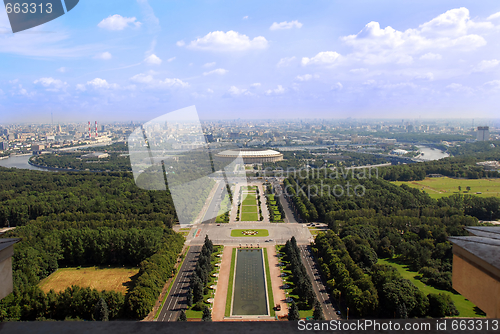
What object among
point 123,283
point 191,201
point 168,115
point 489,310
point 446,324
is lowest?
point 123,283

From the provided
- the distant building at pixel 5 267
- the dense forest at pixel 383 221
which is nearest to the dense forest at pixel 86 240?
the dense forest at pixel 383 221

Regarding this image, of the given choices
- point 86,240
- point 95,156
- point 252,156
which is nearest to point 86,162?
point 95,156

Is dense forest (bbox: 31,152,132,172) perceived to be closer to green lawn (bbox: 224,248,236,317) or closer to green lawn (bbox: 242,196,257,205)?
green lawn (bbox: 242,196,257,205)

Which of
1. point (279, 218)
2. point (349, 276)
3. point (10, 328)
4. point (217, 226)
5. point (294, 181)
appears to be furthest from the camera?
point (294, 181)

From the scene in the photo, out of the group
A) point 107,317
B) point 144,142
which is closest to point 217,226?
point 144,142

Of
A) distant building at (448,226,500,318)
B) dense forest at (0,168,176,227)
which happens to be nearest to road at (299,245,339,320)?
dense forest at (0,168,176,227)

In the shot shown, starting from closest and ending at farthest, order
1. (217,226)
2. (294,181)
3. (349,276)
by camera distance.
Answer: (349,276)
(217,226)
(294,181)

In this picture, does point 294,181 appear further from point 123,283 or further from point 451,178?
point 123,283
